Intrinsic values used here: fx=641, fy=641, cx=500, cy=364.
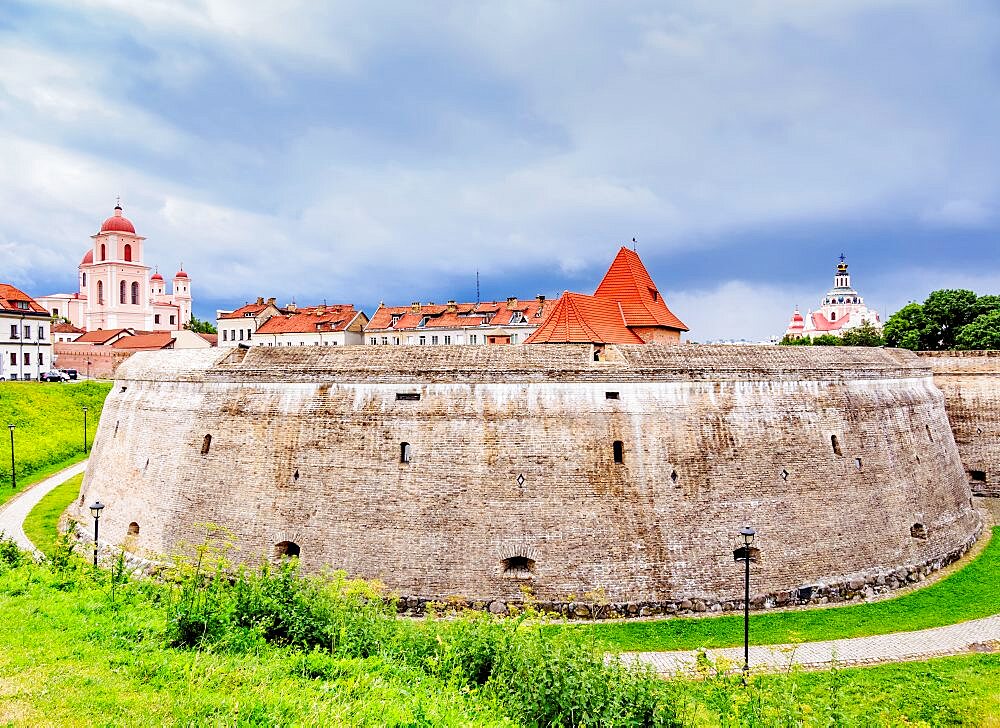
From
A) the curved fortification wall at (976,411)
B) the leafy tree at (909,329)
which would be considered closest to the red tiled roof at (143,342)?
the curved fortification wall at (976,411)

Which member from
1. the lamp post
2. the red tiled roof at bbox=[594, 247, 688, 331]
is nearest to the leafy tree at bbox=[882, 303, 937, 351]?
the red tiled roof at bbox=[594, 247, 688, 331]

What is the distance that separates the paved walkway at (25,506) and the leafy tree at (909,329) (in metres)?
48.1

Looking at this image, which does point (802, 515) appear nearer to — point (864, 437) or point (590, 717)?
point (864, 437)

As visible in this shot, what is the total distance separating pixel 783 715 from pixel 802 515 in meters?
8.05

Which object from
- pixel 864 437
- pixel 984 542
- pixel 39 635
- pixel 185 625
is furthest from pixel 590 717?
pixel 984 542

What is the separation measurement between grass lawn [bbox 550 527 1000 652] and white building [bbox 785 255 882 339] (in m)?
97.9

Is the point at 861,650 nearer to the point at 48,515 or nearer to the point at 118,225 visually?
the point at 48,515

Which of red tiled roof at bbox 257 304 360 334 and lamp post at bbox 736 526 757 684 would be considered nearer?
lamp post at bbox 736 526 757 684

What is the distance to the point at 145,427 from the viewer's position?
18.8m

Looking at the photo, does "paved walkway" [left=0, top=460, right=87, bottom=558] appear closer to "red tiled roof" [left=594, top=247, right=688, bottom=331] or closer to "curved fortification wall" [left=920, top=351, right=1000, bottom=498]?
"red tiled roof" [left=594, top=247, right=688, bottom=331]

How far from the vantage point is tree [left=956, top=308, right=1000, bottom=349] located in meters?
38.7

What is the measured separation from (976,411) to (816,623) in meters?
16.5

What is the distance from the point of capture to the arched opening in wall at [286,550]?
624 inches

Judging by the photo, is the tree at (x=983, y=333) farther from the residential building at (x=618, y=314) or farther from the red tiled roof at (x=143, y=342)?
the red tiled roof at (x=143, y=342)
